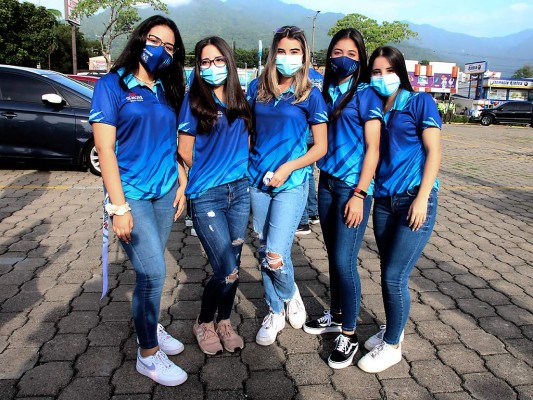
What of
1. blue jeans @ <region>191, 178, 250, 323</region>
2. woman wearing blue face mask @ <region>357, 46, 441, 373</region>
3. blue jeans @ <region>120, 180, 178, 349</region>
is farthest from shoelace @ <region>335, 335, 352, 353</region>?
blue jeans @ <region>120, 180, 178, 349</region>

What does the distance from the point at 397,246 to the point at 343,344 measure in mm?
727

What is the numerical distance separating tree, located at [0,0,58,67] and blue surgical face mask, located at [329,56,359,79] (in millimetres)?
36144

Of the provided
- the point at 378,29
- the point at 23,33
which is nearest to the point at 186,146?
the point at 23,33

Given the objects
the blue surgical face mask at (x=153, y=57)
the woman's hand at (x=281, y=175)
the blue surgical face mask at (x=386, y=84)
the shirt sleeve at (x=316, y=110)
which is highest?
the blue surgical face mask at (x=153, y=57)

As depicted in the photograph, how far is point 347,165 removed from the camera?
2.72m

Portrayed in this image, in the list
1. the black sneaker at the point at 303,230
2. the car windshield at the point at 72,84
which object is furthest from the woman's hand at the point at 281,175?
the car windshield at the point at 72,84

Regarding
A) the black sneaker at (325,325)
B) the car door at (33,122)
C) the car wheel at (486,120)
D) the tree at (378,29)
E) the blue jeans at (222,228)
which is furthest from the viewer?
the tree at (378,29)

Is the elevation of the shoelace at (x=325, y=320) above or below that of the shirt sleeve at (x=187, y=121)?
below

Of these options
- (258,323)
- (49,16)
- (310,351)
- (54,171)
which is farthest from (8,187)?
(49,16)

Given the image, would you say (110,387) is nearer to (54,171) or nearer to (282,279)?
(282,279)

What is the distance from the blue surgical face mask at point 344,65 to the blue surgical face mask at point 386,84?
181 mm

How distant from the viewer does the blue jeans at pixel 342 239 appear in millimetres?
2764

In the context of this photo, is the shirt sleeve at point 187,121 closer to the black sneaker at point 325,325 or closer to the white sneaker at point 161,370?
the white sneaker at point 161,370

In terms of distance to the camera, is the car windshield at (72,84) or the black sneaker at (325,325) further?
the car windshield at (72,84)
